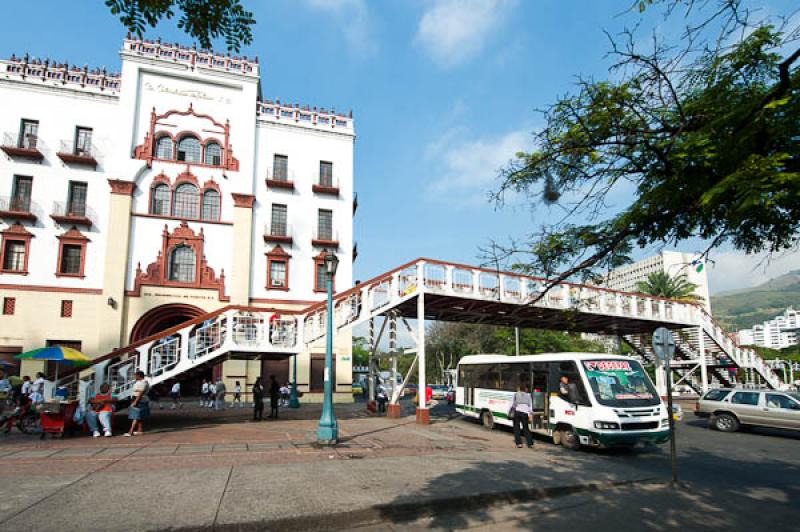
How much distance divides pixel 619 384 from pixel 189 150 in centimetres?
2525

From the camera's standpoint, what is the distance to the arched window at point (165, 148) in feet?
88.9

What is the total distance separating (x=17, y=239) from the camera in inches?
956

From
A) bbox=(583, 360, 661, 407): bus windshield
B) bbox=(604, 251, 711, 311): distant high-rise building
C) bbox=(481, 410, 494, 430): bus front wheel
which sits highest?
bbox=(604, 251, 711, 311): distant high-rise building

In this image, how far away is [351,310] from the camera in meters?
18.3

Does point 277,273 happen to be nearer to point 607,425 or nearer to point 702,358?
point 607,425

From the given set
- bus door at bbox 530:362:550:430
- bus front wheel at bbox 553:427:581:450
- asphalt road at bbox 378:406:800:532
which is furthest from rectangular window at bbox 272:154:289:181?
asphalt road at bbox 378:406:800:532

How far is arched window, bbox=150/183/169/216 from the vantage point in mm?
26516

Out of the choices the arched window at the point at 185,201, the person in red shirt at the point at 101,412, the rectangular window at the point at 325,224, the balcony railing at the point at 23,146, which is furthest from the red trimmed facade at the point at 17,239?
the person in red shirt at the point at 101,412

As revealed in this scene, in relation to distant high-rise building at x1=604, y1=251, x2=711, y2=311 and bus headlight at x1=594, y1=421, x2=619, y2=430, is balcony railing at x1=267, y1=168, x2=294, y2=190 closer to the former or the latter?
distant high-rise building at x1=604, y1=251, x2=711, y2=311

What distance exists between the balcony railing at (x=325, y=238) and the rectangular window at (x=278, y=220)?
5.92ft

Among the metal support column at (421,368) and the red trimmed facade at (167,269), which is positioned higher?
the red trimmed facade at (167,269)

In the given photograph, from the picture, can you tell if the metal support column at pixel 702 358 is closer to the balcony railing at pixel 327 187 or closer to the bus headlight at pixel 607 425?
the bus headlight at pixel 607 425

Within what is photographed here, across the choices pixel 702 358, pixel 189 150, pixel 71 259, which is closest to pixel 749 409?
pixel 702 358

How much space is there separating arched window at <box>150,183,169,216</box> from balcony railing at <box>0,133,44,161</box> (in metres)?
5.64
